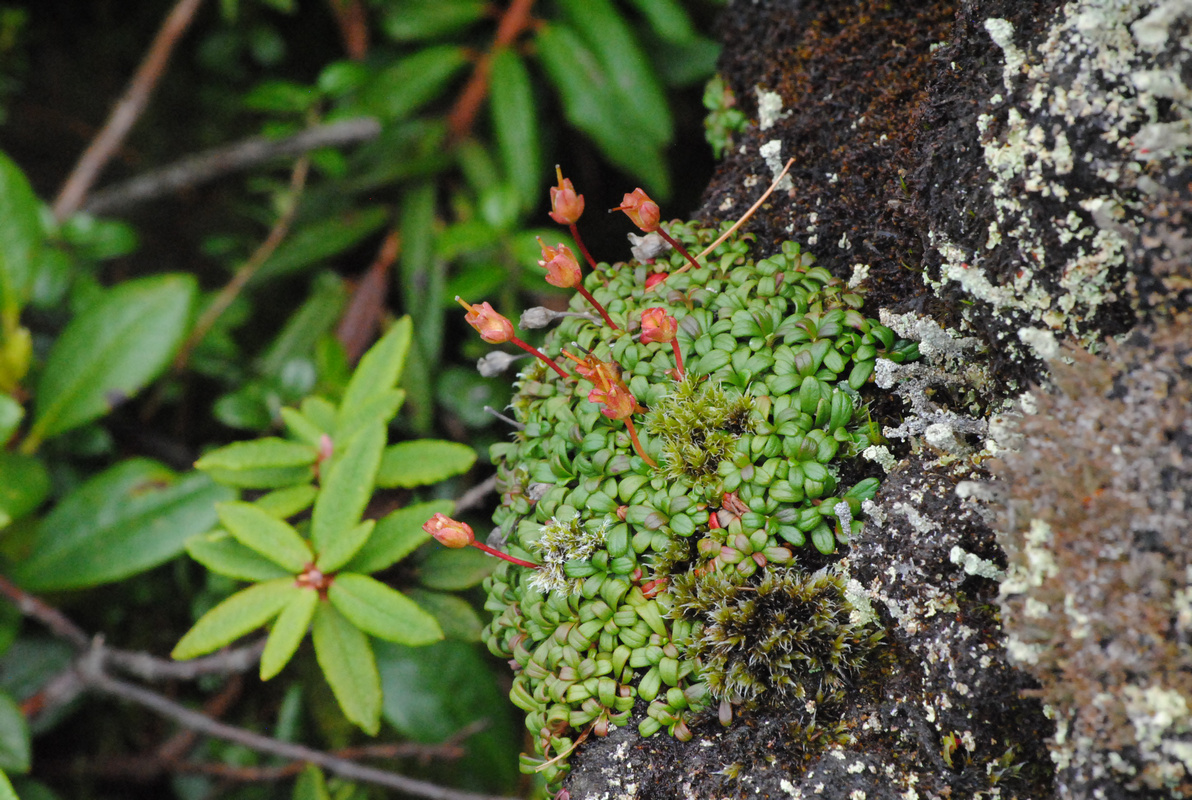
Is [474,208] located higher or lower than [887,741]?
higher

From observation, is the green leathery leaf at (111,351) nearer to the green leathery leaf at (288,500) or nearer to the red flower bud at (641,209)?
the green leathery leaf at (288,500)

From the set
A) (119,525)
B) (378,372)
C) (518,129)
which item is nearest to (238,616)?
(378,372)

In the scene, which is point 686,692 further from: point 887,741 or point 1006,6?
point 1006,6

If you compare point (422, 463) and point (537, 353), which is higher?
point (537, 353)

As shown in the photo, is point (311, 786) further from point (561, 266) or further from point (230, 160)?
point (230, 160)

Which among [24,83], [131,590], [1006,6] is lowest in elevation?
[131,590]

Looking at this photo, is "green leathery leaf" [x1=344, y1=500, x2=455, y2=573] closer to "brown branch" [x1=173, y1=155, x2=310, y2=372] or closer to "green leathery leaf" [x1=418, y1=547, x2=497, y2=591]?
"green leathery leaf" [x1=418, y1=547, x2=497, y2=591]

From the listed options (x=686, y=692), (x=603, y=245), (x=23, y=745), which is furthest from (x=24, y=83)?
(x=686, y=692)
